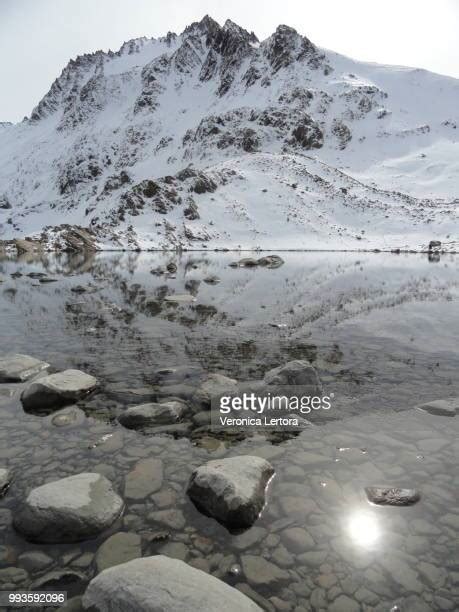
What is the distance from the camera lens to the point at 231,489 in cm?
573

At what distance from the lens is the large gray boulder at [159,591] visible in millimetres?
3914

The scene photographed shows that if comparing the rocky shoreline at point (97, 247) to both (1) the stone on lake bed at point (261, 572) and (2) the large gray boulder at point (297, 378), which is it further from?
(1) the stone on lake bed at point (261, 572)

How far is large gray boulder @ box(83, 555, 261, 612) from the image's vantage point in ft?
12.8

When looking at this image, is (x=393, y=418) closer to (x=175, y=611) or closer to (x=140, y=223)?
(x=175, y=611)

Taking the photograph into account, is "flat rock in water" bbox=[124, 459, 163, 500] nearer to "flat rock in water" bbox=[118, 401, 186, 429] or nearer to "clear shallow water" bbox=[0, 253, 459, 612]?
"clear shallow water" bbox=[0, 253, 459, 612]

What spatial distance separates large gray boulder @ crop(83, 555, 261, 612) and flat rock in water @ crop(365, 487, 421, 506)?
2.72m

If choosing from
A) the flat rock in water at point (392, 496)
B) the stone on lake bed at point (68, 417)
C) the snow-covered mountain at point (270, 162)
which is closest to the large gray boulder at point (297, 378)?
the flat rock in water at point (392, 496)

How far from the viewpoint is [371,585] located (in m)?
4.66

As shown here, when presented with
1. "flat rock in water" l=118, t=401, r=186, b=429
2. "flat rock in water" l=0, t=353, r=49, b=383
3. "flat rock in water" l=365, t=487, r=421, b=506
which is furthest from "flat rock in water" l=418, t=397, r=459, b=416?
"flat rock in water" l=0, t=353, r=49, b=383

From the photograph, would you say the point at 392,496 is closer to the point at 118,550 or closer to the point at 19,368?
the point at 118,550

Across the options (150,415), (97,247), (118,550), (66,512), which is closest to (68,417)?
(150,415)

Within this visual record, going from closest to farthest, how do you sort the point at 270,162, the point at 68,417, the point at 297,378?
the point at 68,417
the point at 297,378
the point at 270,162

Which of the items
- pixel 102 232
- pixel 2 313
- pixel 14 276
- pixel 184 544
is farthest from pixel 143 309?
pixel 102 232

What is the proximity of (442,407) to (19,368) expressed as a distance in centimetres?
1031
